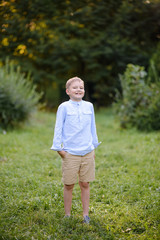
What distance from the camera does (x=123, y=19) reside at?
41.5 feet

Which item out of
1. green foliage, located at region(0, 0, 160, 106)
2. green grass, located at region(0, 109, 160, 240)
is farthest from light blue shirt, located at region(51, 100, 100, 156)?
green foliage, located at region(0, 0, 160, 106)

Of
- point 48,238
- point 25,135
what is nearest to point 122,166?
point 48,238

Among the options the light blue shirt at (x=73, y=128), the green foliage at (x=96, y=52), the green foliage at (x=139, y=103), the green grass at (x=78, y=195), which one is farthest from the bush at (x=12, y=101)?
the light blue shirt at (x=73, y=128)

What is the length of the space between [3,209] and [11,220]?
29 centimetres

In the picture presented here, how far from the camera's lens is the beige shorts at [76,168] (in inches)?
105

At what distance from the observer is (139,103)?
7930mm

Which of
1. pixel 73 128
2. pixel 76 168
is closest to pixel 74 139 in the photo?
pixel 73 128

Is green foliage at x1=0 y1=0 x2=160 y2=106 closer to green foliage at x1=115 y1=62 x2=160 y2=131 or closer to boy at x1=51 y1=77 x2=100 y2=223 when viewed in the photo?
green foliage at x1=115 y1=62 x2=160 y2=131

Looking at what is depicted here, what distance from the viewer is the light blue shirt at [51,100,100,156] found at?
2676 millimetres

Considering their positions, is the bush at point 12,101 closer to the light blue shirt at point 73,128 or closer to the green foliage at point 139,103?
the green foliage at point 139,103

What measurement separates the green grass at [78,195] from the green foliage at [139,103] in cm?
147

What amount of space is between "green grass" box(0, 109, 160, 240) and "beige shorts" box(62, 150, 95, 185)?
18.6 inches

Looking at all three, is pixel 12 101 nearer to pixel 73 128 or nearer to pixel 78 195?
pixel 78 195

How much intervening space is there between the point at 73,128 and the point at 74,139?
11 centimetres
